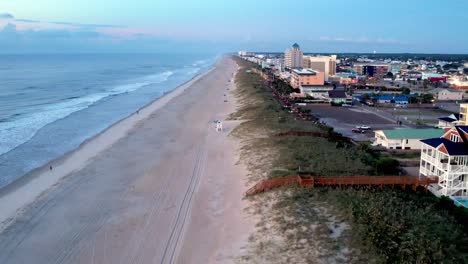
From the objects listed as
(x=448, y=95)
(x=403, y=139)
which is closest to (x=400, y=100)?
(x=448, y=95)

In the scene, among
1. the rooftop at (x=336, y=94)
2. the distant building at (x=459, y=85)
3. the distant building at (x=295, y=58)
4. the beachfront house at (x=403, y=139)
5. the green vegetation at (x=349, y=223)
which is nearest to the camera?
the green vegetation at (x=349, y=223)

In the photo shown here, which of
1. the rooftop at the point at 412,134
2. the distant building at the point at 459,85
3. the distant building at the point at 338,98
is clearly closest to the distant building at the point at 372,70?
the distant building at the point at 459,85

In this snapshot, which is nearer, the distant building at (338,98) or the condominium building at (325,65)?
the distant building at (338,98)

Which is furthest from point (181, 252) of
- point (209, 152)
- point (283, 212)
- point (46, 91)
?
point (46, 91)

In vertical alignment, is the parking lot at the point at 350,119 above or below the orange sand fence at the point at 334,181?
below

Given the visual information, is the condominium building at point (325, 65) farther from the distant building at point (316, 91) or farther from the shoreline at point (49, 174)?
the shoreline at point (49, 174)

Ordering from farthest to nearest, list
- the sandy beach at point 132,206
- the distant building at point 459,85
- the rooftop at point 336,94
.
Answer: the distant building at point 459,85 → the rooftop at point 336,94 → the sandy beach at point 132,206

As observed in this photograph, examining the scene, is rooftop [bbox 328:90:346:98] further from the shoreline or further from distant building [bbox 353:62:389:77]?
distant building [bbox 353:62:389:77]

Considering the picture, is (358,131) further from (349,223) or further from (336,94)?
(349,223)

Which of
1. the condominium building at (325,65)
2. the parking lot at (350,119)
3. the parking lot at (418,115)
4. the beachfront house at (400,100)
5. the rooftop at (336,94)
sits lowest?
the parking lot at (418,115)
